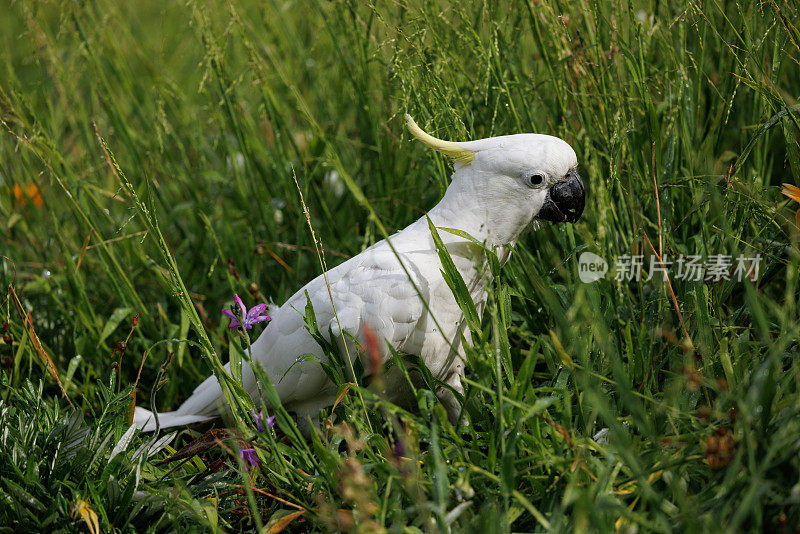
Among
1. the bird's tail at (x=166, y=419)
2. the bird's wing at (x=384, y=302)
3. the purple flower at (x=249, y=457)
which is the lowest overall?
the bird's tail at (x=166, y=419)

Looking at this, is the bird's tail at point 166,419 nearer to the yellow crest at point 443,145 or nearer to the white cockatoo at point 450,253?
the white cockatoo at point 450,253

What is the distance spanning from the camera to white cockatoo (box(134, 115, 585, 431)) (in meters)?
1.67

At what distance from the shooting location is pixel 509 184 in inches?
66.4

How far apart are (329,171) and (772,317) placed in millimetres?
1729

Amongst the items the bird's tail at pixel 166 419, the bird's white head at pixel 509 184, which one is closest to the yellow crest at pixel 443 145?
the bird's white head at pixel 509 184

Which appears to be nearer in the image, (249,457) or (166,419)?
(249,457)

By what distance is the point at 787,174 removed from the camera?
205 centimetres

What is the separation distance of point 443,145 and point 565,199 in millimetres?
352

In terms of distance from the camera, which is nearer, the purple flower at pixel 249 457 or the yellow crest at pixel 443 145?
the purple flower at pixel 249 457

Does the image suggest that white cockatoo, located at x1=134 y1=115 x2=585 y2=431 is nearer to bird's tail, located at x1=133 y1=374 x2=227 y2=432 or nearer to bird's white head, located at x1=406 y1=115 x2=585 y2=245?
bird's white head, located at x1=406 y1=115 x2=585 y2=245

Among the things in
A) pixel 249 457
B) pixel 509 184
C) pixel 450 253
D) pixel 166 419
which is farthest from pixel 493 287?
pixel 166 419

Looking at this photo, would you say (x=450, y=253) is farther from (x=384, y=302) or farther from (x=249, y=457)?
(x=249, y=457)

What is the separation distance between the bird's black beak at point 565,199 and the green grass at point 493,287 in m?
0.07

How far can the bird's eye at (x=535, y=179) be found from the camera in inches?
65.7
